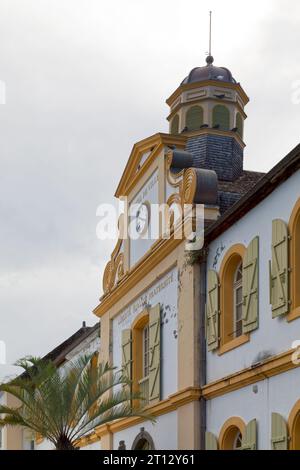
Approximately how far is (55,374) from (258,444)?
19.8ft

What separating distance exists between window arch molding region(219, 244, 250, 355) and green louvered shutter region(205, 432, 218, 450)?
1606mm

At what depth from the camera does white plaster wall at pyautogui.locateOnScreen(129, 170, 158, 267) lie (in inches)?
915

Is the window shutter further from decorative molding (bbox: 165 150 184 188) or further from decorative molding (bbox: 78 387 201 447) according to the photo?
decorative molding (bbox: 165 150 184 188)

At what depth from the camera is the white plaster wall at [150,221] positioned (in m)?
23.2

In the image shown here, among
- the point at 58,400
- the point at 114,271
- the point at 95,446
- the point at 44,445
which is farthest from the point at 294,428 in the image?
the point at 44,445

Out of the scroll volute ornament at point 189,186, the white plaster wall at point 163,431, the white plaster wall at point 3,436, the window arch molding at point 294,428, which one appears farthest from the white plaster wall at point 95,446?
the white plaster wall at point 3,436

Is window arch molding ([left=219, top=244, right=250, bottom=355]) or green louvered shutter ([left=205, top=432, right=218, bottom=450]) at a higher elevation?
window arch molding ([left=219, top=244, right=250, bottom=355])

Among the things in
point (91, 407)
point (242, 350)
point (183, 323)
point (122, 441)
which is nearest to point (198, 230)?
point (183, 323)

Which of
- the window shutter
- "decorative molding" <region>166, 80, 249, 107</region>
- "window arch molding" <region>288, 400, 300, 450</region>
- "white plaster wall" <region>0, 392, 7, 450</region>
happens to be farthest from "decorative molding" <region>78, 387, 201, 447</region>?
"white plaster wall" <region>0, 392, 7, 450</region>

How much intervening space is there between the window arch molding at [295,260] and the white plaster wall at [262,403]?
37.6 inches

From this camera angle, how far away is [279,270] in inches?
626

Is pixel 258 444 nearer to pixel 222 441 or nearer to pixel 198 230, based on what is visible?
pixel 222 441

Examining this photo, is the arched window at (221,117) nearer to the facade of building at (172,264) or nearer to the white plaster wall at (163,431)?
the facade of building at (172,264)

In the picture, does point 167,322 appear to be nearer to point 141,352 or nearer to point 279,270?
point 141,352
